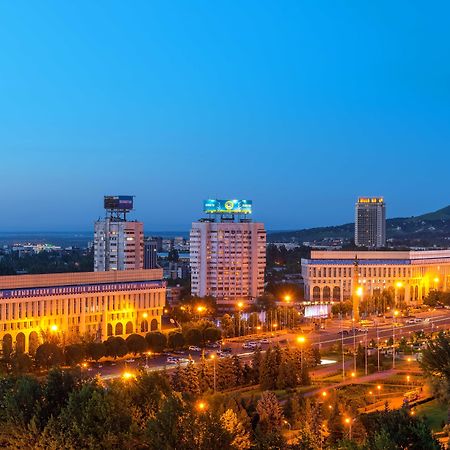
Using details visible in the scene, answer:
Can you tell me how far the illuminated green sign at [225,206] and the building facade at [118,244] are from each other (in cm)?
531

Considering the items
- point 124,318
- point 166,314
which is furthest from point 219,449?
point 166,314

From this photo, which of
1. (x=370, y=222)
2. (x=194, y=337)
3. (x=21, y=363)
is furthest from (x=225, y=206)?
(x=370, y=222)

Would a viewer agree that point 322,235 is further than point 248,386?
Yes

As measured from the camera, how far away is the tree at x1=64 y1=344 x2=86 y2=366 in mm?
38031

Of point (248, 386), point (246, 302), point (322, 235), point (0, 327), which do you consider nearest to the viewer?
point (248, 386)

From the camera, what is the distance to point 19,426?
20.5 m

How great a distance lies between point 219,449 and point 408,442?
433 cm

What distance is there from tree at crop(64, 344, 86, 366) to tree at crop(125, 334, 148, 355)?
3.09 metres

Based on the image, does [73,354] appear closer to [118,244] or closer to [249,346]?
[249,346]

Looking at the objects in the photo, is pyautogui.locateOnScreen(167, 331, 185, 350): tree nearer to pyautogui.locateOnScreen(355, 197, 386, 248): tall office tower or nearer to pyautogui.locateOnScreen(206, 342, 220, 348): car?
pyautogui.locateOnScreen(206, 342, 220, 348): car

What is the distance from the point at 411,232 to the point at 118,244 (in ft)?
375

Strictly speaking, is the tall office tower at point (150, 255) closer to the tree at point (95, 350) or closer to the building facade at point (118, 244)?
the building facade at point (118, 244)

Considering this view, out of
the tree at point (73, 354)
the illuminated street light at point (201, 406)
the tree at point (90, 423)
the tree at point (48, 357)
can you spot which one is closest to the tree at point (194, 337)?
the tree at point (73, 354)

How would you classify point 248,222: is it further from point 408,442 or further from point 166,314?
point 408,442
